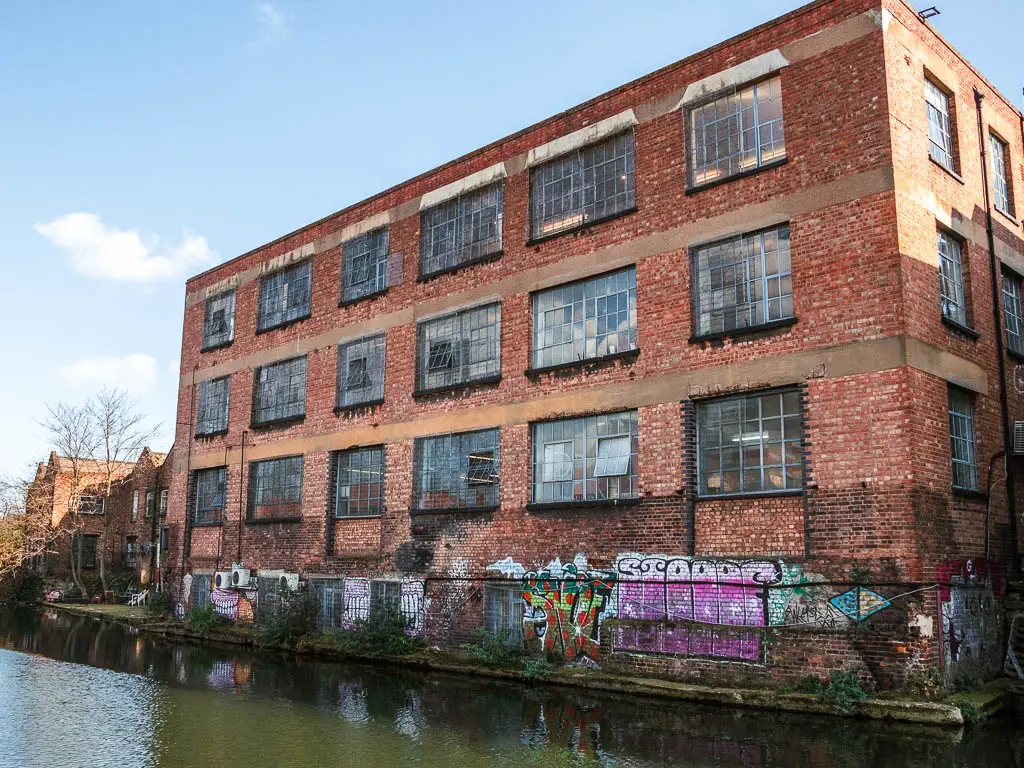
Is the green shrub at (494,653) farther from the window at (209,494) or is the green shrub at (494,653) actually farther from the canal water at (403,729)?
the window at (209,494)

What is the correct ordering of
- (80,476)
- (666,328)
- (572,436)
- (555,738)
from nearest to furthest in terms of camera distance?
(555,738), (666,328), (572,436), (80,476)

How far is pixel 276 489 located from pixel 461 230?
871 cm

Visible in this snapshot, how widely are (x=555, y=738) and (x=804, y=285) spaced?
763 centimetres

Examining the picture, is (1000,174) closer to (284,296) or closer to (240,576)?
(284,296)

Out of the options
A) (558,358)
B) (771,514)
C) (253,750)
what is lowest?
(253,750)

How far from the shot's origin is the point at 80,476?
3919cm

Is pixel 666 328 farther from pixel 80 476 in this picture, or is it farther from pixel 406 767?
pixel 80 476

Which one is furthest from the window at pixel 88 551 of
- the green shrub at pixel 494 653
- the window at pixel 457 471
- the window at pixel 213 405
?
the green shrub at pixel 494 653

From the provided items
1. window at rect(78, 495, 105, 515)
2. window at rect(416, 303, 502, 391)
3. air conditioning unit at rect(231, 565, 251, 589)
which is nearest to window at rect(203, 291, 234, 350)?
air conditioning unit at rect(231, 565, 251, 589)

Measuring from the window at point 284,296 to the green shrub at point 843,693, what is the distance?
15732mm

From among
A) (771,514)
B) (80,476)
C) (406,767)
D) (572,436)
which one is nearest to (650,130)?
(572,436)

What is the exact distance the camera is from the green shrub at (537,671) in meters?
14.6

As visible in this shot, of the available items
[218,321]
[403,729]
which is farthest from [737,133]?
[218,321]

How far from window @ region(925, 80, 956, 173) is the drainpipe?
976 millimetres
